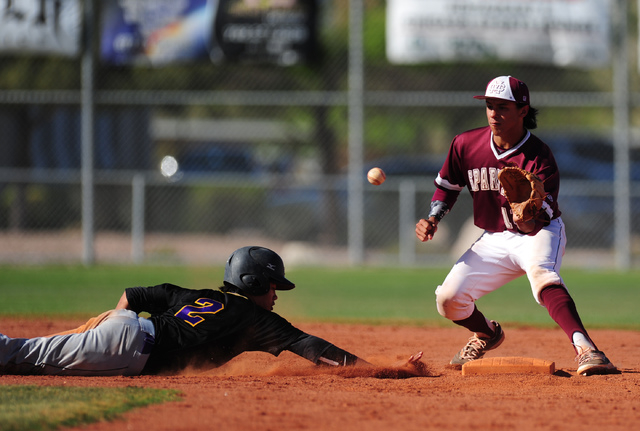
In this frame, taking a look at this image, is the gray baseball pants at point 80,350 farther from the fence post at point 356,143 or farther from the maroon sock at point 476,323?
the fence post at point 356,143

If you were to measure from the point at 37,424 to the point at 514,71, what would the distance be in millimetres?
17933

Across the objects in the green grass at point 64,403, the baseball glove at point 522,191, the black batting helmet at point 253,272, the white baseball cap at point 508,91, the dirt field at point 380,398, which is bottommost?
the dirt field at point 380,398

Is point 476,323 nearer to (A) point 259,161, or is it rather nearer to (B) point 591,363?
(B) point 591,363

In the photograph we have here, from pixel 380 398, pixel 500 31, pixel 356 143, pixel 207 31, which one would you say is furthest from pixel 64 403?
pixel 500 31

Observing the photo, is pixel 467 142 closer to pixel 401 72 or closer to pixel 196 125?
pixel 401 72

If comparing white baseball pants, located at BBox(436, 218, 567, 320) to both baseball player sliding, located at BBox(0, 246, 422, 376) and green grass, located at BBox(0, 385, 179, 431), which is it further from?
green grass, located at BBox(0, 385, 179, 431)

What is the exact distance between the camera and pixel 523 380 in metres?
4.80

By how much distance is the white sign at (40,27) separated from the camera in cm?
1386

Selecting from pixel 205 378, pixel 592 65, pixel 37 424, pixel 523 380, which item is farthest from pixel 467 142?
pixel 592 65

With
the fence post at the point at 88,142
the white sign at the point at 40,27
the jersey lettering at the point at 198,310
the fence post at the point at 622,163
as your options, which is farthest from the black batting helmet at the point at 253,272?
the white sign at the point at 40,27

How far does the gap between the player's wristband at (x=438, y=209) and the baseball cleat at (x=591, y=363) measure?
1252 mm

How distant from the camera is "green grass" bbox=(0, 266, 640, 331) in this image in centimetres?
845

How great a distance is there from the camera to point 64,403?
12.5 feet

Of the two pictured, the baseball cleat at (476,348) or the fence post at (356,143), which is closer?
the baseball cleat at (476,348)
